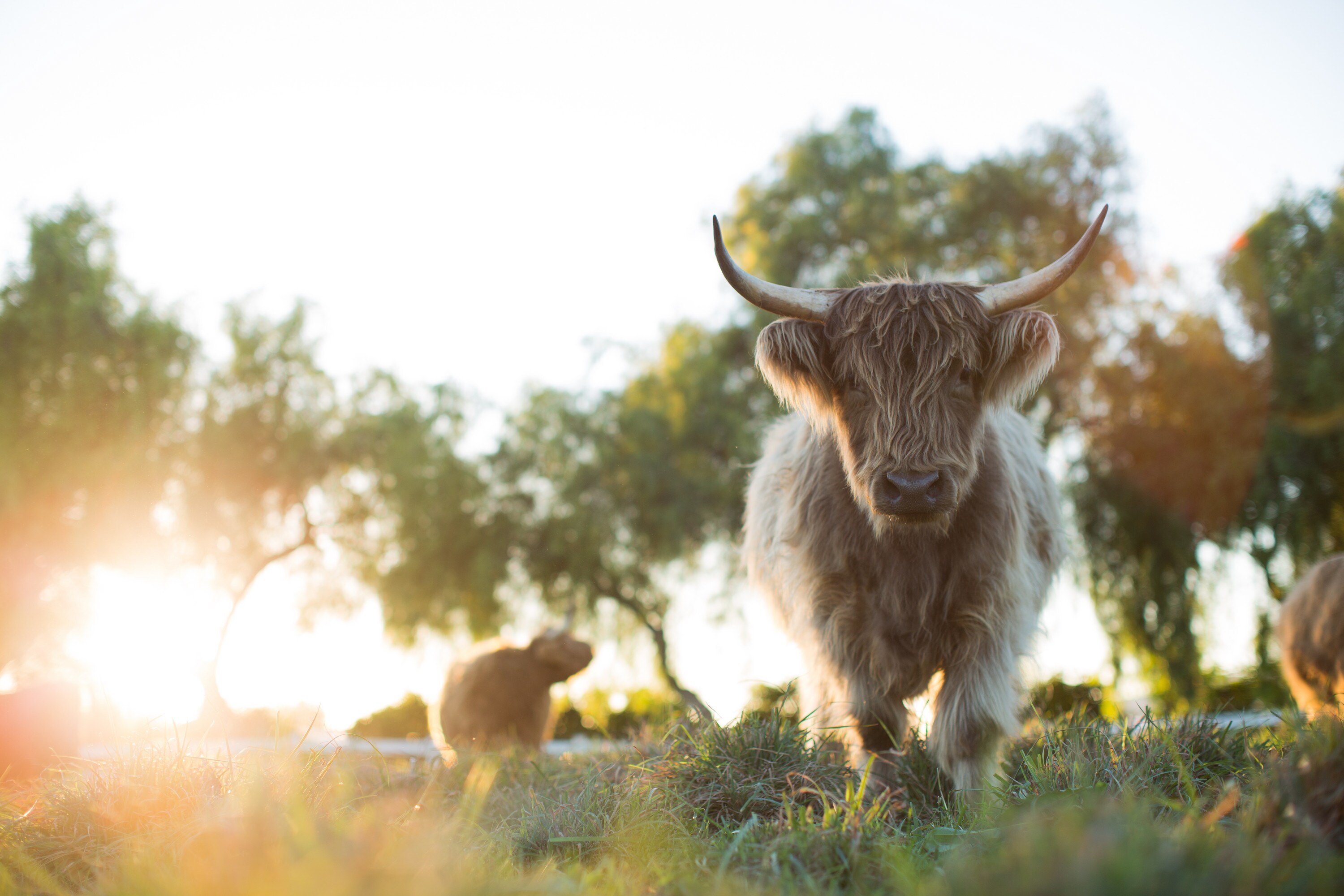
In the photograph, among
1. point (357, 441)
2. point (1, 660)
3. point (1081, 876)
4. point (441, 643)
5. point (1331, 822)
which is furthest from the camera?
point (357, 441)

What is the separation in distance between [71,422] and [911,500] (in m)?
18.5

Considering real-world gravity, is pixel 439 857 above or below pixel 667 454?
below

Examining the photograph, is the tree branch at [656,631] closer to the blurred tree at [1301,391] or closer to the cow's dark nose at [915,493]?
the blurred tree at [1301,391]

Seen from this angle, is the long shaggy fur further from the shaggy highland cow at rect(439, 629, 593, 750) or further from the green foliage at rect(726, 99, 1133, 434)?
the green foliage at rect(726, 99, 1133, 434)

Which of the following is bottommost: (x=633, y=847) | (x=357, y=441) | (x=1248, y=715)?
(x=1248, y=715)

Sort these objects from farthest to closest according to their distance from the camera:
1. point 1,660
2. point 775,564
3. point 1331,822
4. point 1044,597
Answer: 1. point 1,660
2. point 1044,597
3. point 775,564
4. point 1331,822

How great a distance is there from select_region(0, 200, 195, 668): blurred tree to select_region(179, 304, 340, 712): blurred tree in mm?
905

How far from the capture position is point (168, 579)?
1858 centimetres

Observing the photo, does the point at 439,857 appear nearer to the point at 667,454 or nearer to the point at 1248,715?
the point at 1248,715

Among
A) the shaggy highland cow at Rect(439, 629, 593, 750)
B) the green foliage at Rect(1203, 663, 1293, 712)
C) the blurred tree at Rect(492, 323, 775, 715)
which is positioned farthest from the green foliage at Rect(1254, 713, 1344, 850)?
the blurred tree at Rect(492, 323, 775, 715)

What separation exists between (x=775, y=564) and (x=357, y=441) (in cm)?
1756

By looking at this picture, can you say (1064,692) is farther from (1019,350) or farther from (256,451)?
(256,451)

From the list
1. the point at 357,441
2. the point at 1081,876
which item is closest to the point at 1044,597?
the point at 1081,876

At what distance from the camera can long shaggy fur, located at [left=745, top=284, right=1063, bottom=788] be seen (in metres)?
3.53
